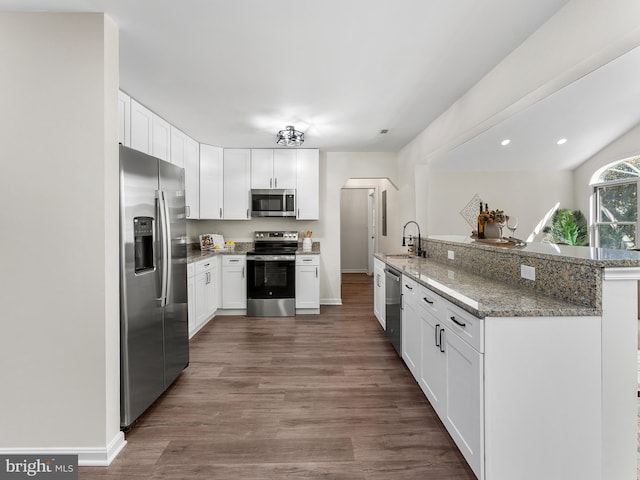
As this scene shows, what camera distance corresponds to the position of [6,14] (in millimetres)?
1832

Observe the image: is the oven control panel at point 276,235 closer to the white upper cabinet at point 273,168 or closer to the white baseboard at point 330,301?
the white upper cabinet at point 273,168

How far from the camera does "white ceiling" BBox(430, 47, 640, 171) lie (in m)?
3.74

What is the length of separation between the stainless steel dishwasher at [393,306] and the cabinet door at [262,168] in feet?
8.26

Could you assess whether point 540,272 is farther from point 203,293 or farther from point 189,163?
point 189,163

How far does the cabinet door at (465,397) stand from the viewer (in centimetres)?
149

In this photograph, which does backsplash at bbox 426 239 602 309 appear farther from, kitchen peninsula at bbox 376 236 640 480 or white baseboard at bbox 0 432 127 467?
white baseboard at bbox 0 432 127 467

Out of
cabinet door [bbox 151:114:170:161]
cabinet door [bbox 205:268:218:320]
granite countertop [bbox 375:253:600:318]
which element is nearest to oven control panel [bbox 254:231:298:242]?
cabinet door [bbox 205:268:218:320]

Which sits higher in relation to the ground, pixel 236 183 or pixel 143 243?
pixel 236 183

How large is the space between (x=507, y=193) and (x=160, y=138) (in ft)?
18.1

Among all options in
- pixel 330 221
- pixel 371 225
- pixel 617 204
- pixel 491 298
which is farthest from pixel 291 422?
pixel 371 225

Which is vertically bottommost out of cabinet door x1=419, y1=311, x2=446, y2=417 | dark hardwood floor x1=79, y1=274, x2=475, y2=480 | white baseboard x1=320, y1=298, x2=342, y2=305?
dark hardwood floor x1=79, y1=274, x2=475, y2=480

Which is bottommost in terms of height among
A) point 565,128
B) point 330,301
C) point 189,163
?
point 330,301

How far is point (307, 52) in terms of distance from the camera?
2.30 m

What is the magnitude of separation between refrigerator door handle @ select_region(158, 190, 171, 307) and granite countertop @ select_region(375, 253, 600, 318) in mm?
1886
